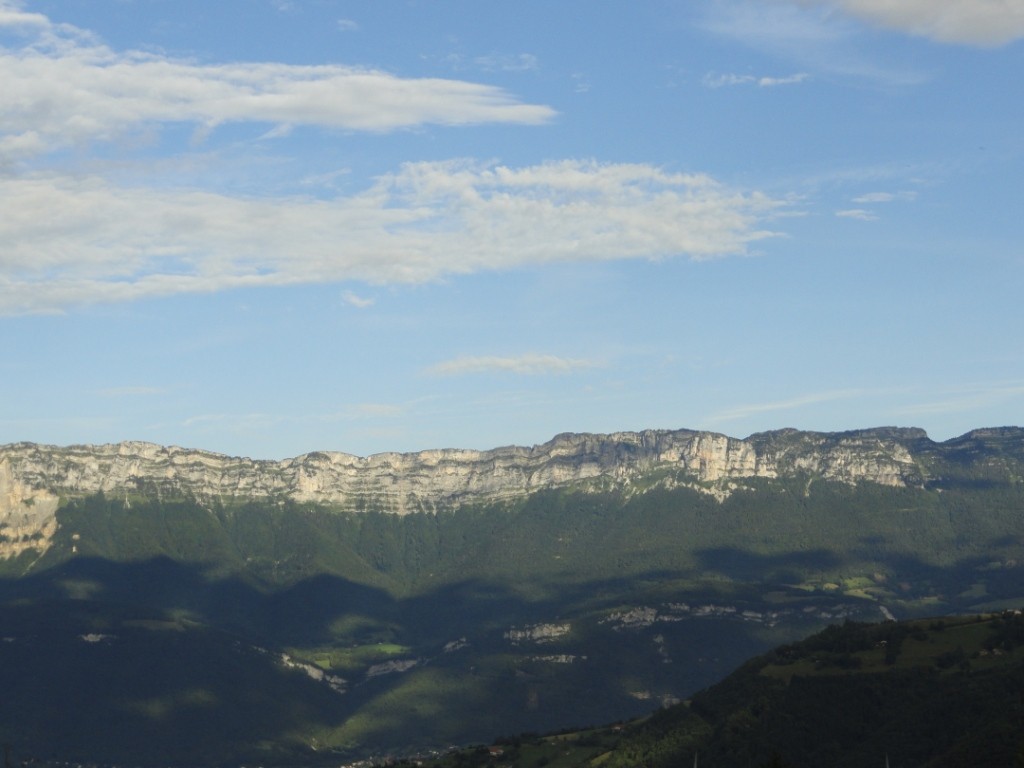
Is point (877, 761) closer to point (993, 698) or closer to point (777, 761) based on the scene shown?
point (993, 698)

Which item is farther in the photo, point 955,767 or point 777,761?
point 955,767

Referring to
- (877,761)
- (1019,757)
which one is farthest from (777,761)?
(877,761)

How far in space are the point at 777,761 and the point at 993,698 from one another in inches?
1835

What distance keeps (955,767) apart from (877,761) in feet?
77.7

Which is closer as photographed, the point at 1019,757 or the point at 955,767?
the point at 1019,757

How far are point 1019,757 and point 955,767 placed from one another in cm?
1825

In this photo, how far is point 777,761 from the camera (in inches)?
6378

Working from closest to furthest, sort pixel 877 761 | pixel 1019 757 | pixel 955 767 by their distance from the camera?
pixel 1019 757
pixel 955 767
pixel 877 761

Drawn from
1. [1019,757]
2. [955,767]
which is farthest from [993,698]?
[1019,757]

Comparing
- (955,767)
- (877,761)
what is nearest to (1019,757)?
(955,767)

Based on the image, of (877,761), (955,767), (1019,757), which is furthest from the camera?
(877,761)

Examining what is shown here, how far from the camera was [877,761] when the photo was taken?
647 feet

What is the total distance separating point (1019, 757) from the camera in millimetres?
156375

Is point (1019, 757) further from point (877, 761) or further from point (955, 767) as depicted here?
point (877, 761)
